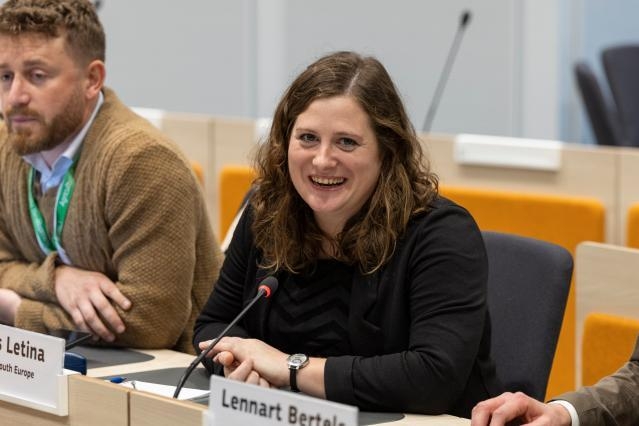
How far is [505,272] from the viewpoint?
2699 mm

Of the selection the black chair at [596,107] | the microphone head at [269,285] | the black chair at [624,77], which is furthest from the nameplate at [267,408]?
the black chair at [624,77]

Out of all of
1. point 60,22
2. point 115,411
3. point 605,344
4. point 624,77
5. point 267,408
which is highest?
point 60,22

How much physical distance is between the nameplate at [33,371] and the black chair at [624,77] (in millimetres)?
4682

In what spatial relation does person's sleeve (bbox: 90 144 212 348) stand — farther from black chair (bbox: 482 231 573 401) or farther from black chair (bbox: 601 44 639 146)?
black chair (bbox: 601 44 639 146)

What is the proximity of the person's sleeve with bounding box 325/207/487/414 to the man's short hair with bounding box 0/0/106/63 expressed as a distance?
1.02 meters

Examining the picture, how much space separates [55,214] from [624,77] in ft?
14.0

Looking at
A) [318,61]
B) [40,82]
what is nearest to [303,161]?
[318,61]

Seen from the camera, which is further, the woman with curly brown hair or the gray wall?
the gray wall

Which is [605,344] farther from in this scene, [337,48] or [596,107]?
[337,48]

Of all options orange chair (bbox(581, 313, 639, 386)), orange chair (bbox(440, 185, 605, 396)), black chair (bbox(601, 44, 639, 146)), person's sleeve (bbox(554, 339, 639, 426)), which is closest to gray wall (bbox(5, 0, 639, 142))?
black chair (bbox(601, 44, 639, 146))

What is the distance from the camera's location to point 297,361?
2289mm

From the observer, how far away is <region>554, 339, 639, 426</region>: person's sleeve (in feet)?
6.89

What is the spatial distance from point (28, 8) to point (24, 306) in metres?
0.67

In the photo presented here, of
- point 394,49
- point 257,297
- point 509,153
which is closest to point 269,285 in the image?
Answer: point 257,297
